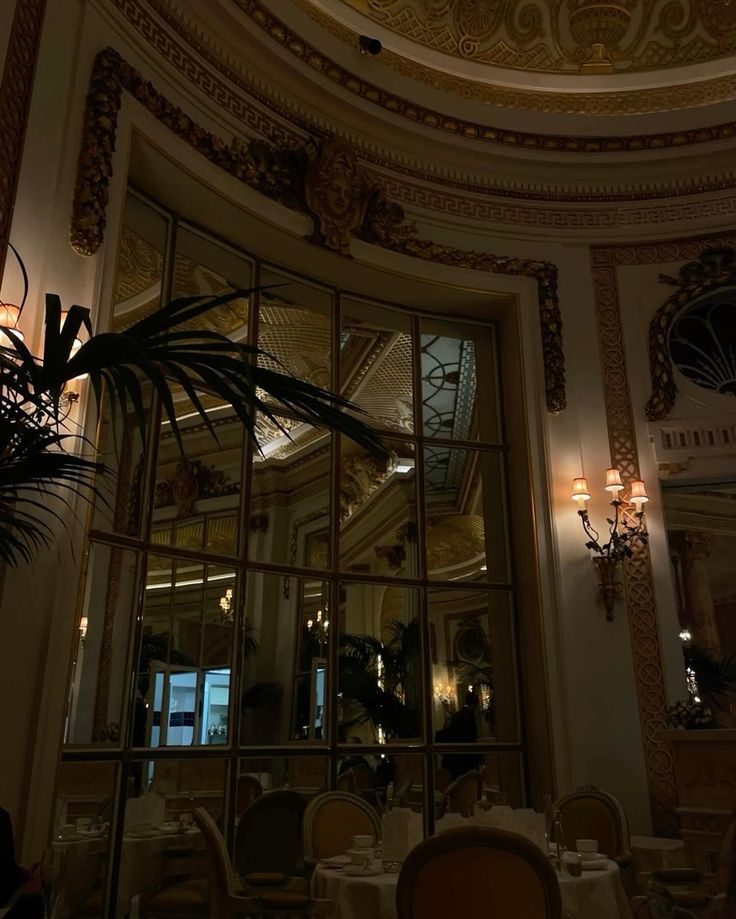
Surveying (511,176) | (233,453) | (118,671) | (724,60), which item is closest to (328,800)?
(118,671)

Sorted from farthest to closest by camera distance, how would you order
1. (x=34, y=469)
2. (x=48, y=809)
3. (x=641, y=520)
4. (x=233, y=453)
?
(x=641, y=520), (x=233, y=453), (x=48, y=809), (x=34, y=469)

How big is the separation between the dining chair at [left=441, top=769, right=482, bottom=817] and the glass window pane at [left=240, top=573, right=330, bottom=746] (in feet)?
3.19

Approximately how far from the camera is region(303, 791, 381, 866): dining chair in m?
4.50

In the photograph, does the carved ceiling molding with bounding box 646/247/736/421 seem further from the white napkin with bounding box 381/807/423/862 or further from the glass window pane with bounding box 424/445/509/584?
the white napkin with bounding box 381/807/423/862

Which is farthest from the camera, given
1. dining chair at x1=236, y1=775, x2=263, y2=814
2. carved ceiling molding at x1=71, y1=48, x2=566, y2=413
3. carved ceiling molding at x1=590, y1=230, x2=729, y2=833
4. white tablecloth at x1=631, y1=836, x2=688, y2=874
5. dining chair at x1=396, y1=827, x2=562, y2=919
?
carved ceiling molding at x1=590, y1=230, x2=729, y2=833

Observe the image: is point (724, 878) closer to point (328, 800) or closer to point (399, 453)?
point (328, 800)

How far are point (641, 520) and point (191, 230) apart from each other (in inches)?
156

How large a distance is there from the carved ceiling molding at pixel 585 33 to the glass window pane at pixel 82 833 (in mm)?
6701

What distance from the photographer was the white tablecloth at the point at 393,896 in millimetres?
3332

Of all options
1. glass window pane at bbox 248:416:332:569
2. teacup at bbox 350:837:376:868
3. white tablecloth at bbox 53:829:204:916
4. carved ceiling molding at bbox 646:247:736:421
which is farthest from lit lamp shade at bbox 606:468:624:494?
white tablecloth at bbox 53:829:204:916

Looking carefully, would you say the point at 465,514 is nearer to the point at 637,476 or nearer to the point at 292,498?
the point at 637,476

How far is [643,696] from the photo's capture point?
19.8 feet

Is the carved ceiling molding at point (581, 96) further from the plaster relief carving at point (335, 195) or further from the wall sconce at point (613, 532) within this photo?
the wall sconce at point (613, 532)

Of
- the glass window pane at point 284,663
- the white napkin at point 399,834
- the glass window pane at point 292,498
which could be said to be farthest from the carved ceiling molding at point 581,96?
the white napkin at point 399,834
